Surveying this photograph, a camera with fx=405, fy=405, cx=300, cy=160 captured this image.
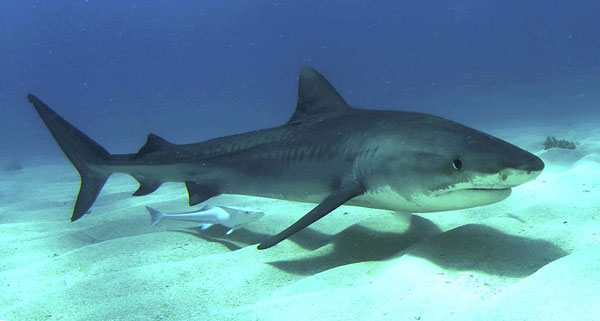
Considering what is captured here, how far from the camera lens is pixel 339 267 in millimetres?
2932

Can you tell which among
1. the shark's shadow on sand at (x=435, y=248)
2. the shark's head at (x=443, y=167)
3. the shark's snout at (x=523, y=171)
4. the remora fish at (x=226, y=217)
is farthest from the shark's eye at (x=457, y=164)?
the remora fish at (x=226, y=217)

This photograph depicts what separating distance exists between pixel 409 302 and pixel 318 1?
106 metres

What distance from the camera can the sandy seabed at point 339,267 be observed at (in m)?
2.11

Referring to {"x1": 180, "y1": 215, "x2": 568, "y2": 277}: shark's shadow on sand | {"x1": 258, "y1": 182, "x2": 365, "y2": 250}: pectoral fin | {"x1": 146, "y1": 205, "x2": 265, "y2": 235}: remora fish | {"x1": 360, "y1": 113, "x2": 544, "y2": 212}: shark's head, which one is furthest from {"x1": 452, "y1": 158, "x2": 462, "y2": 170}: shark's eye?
{"x1": 146, "y1": 205, "x2": 265, "y2": 235}: remora fish

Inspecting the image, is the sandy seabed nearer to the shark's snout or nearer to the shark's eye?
the shark's snout

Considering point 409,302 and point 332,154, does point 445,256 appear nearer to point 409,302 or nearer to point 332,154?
point 409,302

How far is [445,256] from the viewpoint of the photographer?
2.83 m

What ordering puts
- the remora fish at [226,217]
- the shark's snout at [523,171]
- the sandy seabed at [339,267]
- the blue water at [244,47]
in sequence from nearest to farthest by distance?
1. the sandy seabed at [339,267]
2. the shark's snout at [523,171]
3. the remora fish at [226,217]
4. the blue water at [244,47]

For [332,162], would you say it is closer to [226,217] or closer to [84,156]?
[226,217]

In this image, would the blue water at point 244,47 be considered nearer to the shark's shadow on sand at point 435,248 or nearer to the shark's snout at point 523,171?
the shark's shadow on sand at point 435,248

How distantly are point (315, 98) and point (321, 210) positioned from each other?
167 cm

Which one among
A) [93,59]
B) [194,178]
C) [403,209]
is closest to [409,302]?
[403,209]

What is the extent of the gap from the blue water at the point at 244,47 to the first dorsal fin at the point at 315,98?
80585mm

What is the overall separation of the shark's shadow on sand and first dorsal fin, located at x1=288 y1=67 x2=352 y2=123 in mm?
1235
